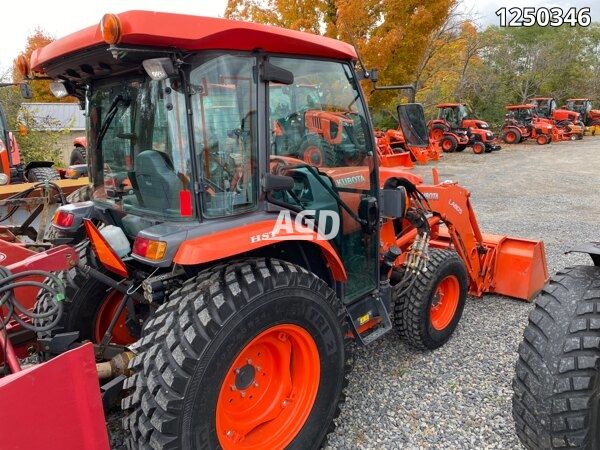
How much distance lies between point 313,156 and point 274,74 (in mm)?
604

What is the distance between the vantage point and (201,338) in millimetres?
1996

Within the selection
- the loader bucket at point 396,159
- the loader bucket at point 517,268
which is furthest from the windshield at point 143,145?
the loader bucket at point 396,159

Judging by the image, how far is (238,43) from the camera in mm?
2160

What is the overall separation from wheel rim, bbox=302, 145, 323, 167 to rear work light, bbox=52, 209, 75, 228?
1435 millimetres

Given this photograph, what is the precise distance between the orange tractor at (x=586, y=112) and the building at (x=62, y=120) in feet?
87.3

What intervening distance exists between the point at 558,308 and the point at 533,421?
536 millimetres

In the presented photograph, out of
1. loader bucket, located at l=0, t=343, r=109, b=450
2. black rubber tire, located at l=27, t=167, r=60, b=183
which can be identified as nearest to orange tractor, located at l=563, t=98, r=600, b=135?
black rubber tire, located at l=27, t=167, r=60, b=183

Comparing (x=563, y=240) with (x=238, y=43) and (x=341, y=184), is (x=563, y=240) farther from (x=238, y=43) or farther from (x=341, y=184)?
(x=238, y=43)

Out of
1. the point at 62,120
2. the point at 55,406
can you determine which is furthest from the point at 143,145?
the point at 62,120

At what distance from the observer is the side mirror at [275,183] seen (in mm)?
2385

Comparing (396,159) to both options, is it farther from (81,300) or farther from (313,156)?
(81,300)

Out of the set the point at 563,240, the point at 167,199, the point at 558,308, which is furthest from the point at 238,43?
the point at 563,240

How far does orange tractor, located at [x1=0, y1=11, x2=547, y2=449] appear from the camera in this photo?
1997 mm

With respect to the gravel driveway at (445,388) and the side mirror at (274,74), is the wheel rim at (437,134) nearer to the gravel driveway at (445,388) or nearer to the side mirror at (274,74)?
the gravel driveway at (445,388)
